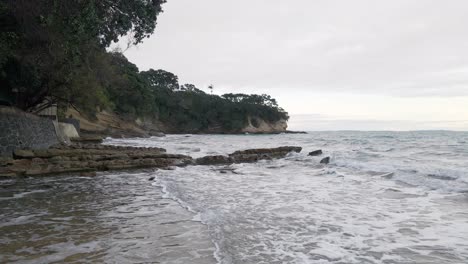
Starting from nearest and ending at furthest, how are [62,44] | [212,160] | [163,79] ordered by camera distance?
[62,44] → [212,160] → [163,79]

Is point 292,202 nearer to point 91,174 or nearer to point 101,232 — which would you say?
point 101,232

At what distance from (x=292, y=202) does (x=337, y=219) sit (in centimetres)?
163

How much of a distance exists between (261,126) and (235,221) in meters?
91.2

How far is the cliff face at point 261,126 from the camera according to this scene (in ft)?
311

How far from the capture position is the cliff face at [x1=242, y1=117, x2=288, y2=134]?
94750 mm

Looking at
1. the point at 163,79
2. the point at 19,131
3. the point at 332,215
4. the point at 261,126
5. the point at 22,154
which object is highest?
the point at 163,79

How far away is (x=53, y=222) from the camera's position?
5.56m

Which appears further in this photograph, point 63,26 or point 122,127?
point 122,127

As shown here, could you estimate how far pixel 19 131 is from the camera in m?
13.9

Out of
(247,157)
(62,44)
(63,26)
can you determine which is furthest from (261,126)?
(63,26)

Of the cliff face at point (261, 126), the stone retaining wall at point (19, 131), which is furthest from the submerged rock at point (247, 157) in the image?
the cliff face at point (261, 126)

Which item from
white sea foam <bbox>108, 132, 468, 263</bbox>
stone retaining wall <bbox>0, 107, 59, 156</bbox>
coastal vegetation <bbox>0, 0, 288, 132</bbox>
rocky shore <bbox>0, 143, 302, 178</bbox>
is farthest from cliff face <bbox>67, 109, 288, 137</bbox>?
white sea foam <bbox>108, 132, 468, 263</bbox>

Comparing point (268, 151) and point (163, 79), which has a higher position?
point (163, 79)

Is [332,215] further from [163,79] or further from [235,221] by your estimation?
[163,79]
